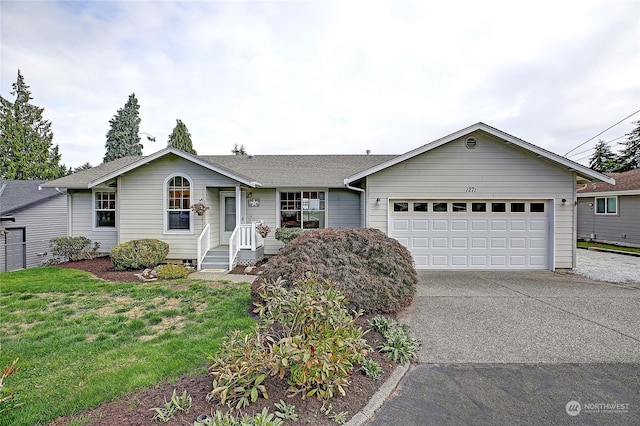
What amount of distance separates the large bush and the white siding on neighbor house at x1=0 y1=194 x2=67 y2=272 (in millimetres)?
16194

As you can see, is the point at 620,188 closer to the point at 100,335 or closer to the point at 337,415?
the point at 337,415

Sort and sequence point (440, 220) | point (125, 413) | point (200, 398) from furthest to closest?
point (440, 220) → point (200, 398) → point (125, 413)

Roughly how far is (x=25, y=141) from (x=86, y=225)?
81.4ft

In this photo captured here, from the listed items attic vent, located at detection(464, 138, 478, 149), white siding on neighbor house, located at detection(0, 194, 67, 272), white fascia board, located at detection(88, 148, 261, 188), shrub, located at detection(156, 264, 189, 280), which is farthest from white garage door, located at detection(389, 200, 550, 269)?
white siding on neighbor house, located at detection(0, 194, 67, 272)

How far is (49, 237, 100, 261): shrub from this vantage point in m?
10.5

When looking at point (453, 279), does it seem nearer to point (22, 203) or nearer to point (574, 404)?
point (574, 404)

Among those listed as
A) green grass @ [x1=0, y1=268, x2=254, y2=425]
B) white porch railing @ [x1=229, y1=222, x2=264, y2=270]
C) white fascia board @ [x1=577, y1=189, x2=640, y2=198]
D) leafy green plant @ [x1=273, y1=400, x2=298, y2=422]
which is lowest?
green grass @ [x1=0, y1=268, x2=254, y2=425]

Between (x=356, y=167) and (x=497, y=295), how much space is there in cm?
802

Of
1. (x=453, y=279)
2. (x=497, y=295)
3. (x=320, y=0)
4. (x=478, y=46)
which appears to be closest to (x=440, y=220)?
(x=453, y=279)

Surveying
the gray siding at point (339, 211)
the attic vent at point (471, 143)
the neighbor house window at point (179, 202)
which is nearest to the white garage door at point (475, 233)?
the attic vent at point (471, 143)

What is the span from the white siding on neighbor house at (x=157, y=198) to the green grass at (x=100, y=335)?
266 centimetres

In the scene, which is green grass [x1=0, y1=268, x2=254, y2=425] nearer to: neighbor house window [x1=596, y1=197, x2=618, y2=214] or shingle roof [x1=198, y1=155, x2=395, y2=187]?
shingle roof [x1=198, y1=155, x2=395, y2=187]

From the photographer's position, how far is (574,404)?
2805 mm

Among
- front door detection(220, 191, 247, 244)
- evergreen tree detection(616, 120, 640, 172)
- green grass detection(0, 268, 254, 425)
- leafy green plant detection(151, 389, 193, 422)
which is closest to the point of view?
leafy green plant detection(151, 389, 193, 422)
